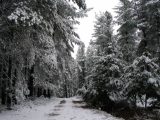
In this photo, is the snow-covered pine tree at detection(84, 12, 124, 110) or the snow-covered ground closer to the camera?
the snow-covered ground

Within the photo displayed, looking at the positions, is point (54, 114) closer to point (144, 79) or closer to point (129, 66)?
point (129, 66)

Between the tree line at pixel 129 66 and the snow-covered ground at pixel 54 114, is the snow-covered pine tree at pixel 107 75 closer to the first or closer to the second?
the tree line at pixel 129 66

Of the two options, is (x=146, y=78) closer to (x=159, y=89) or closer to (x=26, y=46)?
(x=159, y=89)

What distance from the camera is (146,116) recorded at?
13.5 metres

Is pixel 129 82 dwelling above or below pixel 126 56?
below

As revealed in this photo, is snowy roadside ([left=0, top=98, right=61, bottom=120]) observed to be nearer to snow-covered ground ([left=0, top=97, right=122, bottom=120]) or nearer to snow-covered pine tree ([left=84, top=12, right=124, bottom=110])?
snow-covered ground ([left=0, top=97, right=122, bottom=120])

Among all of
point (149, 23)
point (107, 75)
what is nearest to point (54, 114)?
point (107, 75)

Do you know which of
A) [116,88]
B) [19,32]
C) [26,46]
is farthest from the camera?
[116,88]

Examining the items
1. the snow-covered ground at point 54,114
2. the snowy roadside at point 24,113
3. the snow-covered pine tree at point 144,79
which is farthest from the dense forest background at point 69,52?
the snow-covered ground at point 54,114

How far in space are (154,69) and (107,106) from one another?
228 inches

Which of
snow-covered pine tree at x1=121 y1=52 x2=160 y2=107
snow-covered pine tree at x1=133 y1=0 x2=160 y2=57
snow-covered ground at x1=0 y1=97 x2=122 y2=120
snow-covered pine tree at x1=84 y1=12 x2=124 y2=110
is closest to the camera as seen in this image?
snow-covered ground at x1=0 y1=97 x2=122 y2=120

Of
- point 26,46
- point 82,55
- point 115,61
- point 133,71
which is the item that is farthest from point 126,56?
point 82,55

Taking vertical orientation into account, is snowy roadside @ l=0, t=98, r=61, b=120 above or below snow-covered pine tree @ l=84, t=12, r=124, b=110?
below

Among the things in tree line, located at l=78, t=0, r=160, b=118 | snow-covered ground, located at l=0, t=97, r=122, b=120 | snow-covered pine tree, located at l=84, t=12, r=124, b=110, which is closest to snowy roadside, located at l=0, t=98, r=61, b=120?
snow-covered ground, located at l=0, t=97, r=122, b=120
